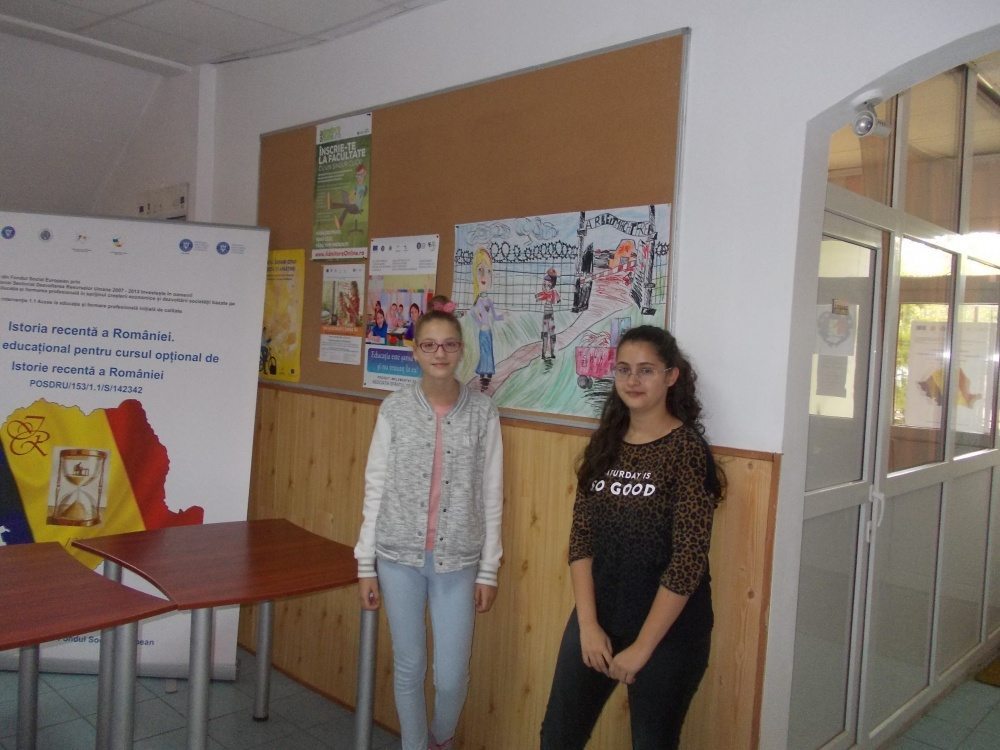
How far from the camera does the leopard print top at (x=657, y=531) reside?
1939mm

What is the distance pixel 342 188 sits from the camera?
3432mm

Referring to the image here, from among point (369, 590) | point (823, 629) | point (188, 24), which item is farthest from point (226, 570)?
point (188, 24)

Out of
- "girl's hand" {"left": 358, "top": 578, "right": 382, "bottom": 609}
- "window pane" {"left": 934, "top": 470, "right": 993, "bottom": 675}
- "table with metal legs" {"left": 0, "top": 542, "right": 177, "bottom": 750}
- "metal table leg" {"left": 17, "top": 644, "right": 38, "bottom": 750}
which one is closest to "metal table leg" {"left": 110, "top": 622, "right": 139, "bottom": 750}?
"table with metal legs" {"left": 0, "top": 542, "right": 177, "bottom": 750}

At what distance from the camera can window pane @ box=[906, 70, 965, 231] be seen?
303 cm

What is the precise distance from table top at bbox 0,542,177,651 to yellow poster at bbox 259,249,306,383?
1.49 metres

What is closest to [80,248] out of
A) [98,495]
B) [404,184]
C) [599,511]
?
[98,495]

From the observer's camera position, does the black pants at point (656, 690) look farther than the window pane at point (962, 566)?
No

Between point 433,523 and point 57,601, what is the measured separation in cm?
100

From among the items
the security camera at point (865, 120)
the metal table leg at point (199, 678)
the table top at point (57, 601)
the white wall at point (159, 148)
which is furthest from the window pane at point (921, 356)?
the white wall at point (159, 148)

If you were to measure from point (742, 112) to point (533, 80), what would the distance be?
78cm

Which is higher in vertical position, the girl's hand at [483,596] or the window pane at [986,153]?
the window pane at [986,153]

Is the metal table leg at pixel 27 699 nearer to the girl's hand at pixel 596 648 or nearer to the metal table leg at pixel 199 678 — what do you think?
the metal table leg at pixel 199 678

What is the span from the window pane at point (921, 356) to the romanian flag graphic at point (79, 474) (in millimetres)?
2879

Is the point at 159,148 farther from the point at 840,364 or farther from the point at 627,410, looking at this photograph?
the point at 840,364
